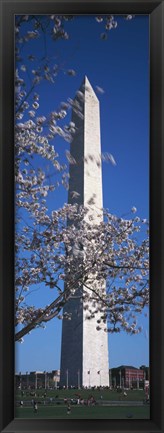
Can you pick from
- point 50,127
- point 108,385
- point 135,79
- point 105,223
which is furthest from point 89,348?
point 135,79

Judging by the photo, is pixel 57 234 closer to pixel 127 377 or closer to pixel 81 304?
pixel 81 304

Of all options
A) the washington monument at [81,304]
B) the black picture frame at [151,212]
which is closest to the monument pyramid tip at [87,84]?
the washington monument at [81,304]

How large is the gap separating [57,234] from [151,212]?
0.41 meters

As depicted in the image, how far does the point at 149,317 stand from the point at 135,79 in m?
0.82

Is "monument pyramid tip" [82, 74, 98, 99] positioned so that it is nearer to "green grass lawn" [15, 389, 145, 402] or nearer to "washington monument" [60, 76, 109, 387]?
"washington monument" [60, 76, 109, 387]

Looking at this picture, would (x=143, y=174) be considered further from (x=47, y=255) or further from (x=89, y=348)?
(x=89, y=348)

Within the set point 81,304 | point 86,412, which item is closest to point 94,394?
point 86,412

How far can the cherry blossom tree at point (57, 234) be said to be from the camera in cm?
197

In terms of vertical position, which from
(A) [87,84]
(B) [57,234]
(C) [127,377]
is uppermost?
(A) [87,84]

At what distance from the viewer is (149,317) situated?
6.09 feet

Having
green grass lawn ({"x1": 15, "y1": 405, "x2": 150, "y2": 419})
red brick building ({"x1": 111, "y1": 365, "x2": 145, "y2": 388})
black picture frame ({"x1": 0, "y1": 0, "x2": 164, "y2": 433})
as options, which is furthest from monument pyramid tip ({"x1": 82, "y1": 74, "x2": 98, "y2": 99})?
green grass lawn ({"x1": 15, "y1": 405, "x2": 150, "y2": 419})

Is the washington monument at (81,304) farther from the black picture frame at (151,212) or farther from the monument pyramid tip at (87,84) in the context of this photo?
the black picture frame at (151,212)

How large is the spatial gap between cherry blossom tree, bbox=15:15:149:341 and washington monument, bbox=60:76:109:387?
0.08ft

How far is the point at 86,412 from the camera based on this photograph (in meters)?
1.88
